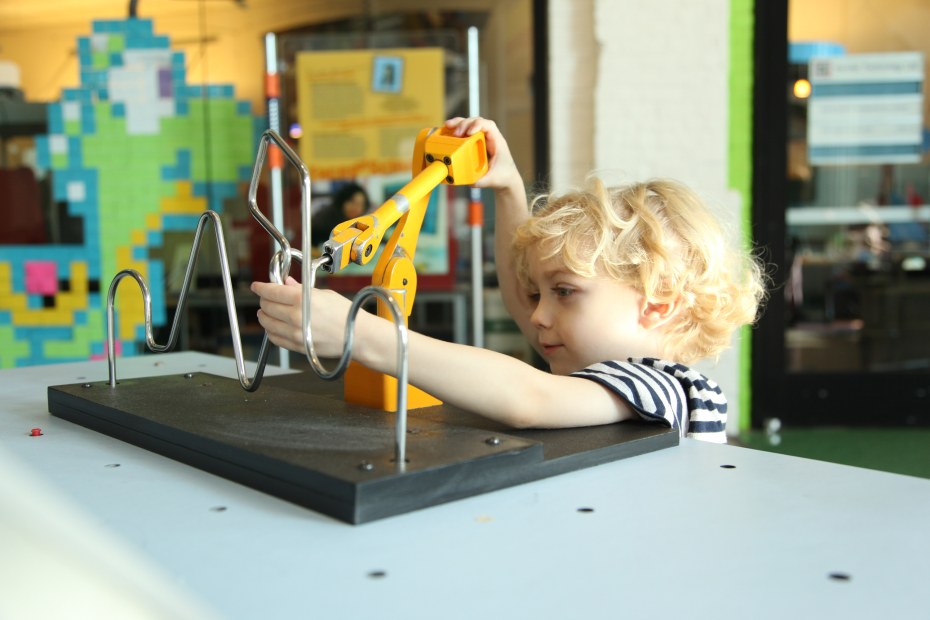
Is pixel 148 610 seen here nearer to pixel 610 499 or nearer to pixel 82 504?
pixel 82 504

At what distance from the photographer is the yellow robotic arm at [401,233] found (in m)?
0.86

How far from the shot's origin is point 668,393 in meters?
0.93

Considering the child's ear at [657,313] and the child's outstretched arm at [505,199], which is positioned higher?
the child's outstretched arm at [505,199]

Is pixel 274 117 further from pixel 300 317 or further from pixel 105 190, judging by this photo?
pixel 300 317

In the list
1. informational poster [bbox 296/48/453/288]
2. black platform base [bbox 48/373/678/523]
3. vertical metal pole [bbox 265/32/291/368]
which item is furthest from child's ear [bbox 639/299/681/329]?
informational poster [bbox 296/48/453/288]

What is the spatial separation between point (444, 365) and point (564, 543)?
258mm

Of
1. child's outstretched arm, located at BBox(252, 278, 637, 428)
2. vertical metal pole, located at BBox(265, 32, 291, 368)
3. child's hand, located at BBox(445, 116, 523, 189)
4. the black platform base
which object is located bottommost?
the black platform base

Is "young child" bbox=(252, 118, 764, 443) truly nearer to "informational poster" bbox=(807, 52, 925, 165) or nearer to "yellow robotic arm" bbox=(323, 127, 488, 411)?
Answer: "yellow robotic arm" bbox=(323, 127, 488, 411)

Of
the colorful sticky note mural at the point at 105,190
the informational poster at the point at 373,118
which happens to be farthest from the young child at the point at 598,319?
the colorful sticky note mural at the point at 105,190

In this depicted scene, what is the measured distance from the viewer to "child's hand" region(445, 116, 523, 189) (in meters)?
1.11

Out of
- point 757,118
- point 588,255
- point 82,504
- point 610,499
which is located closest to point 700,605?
point 610,499

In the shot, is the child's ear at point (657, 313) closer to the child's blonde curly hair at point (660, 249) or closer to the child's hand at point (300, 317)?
the child's blonde curly hair at point (660, 249)

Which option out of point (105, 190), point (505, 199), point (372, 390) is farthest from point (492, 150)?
point (105, 190)

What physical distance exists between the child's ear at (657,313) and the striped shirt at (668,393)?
3.0 inches
